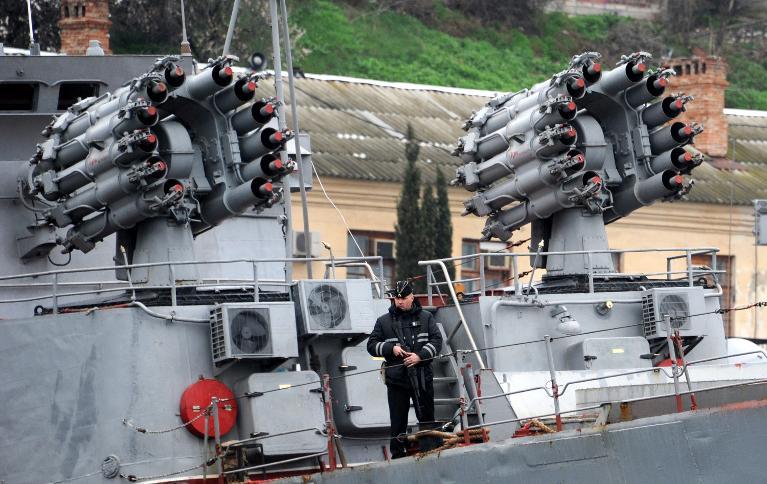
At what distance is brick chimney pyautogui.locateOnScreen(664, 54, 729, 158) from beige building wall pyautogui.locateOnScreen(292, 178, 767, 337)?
178cm

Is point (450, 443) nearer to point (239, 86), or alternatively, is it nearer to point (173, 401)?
point (173, 401)

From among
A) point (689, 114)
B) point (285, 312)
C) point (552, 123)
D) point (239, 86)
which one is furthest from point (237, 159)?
point (689, 114)

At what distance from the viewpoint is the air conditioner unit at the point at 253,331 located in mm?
16219

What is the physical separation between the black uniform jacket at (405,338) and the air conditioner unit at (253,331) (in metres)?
1.17

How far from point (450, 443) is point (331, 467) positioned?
97 cm

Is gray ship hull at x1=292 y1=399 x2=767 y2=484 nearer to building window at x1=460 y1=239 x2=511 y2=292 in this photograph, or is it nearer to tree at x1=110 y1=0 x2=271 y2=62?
building window at x1=460 y1=239 x2=511 y2=292

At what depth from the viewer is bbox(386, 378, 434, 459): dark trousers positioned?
15547 millimetres

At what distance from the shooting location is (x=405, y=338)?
608 inches

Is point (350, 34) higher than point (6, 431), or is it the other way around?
point (350, 34)

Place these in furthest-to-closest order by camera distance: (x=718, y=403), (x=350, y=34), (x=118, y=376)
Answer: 1. (x=350, y=34)
2. (x=118, y=376)
3. (x=718, y=403)

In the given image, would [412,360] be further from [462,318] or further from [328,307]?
[462,318]

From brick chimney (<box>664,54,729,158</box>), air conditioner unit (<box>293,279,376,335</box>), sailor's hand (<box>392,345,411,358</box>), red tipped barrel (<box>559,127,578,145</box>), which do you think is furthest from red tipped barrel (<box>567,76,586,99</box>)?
brick chimney (<box>664,54,729,158</box>)

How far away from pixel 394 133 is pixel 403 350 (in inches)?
672

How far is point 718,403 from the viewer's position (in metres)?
14.9
